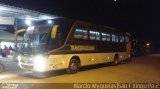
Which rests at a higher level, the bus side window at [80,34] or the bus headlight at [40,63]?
the bus side window at [80,34]

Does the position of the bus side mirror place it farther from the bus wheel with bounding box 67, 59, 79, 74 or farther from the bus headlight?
the bus wheel with bounding box 67, 59, 79, 74

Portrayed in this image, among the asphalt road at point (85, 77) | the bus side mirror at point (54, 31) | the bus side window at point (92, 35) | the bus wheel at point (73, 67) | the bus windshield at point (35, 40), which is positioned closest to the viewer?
the asphalt road at point (85, 77)

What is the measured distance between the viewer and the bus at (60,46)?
1593 cm

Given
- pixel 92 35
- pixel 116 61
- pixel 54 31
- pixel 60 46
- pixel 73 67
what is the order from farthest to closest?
pixel 116 61, pixel 92 35, pixel 73 67, pixel 60 46, pixel 54 31

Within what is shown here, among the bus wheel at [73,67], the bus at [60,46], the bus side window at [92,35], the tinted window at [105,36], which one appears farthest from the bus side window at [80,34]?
the tinted window at [105,36]

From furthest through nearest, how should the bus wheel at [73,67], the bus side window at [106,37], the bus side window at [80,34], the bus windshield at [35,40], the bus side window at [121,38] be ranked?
1. the bus side window at [121,38]
2. the bus side window at [106,37]
3. the bus side window at [80,34]
4. the bus wheel at [73,67]
5. the bus windshield at [35,40]

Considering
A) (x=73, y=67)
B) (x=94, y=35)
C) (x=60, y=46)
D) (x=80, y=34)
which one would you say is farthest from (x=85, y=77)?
(x=94, y=35)

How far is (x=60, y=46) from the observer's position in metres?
16.8

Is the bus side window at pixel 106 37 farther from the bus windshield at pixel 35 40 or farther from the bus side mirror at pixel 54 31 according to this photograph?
the bus side mirror at pixel 54 31

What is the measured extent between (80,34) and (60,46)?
2494 millimetres

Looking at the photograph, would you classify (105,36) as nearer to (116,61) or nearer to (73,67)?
(116,61)

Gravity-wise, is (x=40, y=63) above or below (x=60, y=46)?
below

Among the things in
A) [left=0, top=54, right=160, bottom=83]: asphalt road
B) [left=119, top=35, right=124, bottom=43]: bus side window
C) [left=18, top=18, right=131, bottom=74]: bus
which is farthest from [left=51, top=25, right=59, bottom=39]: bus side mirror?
[left=119, top=35, right=124, bottom=43]: bus side window

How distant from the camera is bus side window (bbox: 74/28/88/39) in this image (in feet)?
60.1
